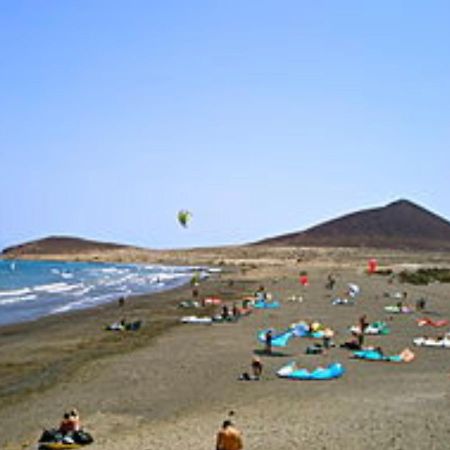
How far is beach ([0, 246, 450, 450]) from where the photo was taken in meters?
11.9

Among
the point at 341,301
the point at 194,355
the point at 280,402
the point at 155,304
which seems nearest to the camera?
the point at 280,402

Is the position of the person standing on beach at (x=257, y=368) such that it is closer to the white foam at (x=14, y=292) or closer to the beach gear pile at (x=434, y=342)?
the beach gear pile at (x=434, y=342)

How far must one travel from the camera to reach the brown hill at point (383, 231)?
132625 mm

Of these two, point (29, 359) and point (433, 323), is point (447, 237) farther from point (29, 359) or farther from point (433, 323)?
point (29, 359)

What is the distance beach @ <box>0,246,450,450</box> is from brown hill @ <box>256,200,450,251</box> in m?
105

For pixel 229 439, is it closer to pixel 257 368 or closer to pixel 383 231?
pixel 257 368

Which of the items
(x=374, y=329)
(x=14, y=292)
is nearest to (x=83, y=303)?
(x=14, y=292)

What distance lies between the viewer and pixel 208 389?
16.3 metres

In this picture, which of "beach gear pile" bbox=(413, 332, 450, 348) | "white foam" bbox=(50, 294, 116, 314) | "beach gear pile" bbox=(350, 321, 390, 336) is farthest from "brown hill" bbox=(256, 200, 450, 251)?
"beach gear pile" bbox=(413, 332, 450, 348)

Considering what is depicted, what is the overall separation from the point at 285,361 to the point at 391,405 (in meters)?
6.28

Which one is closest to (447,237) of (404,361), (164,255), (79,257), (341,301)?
(164,255)

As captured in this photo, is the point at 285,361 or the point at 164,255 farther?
the point at 164,255

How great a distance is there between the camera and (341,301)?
36188mm

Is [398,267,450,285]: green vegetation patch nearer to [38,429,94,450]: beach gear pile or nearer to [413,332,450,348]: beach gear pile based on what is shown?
[413,332,450,348]: beach gear pile
